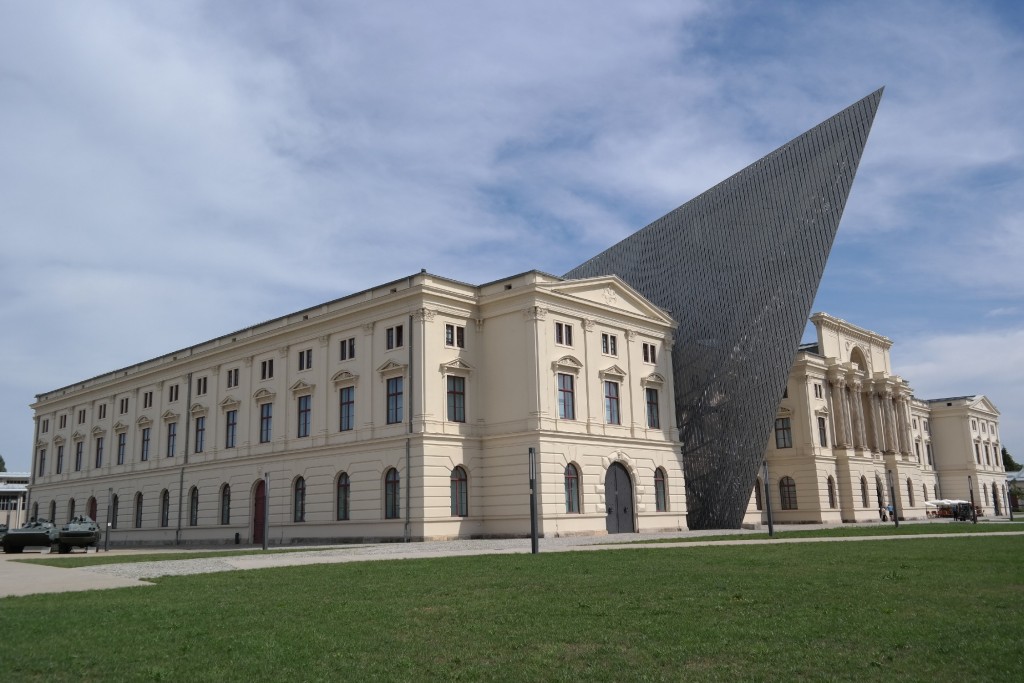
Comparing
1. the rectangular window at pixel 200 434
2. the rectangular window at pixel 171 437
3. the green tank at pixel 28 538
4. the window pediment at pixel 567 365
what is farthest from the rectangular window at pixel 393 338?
the rectangular window at pixel 171 437

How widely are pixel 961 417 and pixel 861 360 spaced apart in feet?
101

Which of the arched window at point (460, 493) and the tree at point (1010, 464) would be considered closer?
the arched window at point (460, 493)

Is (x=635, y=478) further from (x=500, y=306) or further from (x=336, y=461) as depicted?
(x=336, y=461)

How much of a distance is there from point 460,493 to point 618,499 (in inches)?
326

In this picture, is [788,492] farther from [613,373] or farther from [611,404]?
[613,373]

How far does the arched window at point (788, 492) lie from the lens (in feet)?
192

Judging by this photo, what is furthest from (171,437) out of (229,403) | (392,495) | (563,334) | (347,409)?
(563,334)

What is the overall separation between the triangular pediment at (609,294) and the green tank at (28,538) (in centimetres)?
2479

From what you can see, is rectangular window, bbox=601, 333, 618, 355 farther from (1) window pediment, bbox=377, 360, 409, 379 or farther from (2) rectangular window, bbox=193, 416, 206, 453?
(2) rectangular window, bbox=193, 416, 206, 453

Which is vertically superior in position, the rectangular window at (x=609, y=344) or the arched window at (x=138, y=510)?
the rectangular window at (x=609, y=344)

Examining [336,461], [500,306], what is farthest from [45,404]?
[500,306]

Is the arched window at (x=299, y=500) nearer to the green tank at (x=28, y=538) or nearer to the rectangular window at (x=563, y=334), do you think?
the green tank at (x=28, y=538)

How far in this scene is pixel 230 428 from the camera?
51.4m

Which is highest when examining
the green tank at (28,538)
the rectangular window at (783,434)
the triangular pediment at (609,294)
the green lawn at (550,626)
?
the triangular pediment at (609,294)
